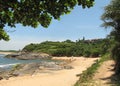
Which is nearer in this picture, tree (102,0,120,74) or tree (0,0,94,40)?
tree (0,0,94,40)

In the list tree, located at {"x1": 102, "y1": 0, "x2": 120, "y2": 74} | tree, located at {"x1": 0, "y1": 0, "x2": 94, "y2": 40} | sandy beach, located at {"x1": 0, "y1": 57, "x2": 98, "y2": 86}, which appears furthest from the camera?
sandy beach, located at {"x1": 0, "y1": 57, "x2": 98, "y2": 86}

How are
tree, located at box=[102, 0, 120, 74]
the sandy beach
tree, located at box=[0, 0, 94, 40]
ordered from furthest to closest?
1. the sandy beach
2. tree, located at box=[102, 0, 120, 74]
3. tree, located at box=[0, 0, 94, 40]

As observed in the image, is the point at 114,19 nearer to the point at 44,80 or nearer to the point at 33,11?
the point at 44,80

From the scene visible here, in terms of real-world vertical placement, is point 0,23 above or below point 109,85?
above

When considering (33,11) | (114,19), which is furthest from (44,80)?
(33,11)

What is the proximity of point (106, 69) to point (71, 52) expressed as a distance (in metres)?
98.5

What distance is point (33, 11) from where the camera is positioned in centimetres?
834

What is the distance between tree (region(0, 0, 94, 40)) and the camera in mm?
7941

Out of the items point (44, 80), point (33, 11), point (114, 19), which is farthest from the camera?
point (44, 80)

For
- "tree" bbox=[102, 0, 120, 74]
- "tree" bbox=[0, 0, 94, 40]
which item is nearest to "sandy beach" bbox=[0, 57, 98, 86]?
"tree" bbox=[102, 0, 120, 74]

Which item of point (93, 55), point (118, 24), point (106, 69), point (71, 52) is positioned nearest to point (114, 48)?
point (118, 24)

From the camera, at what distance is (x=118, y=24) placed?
28.6 metres

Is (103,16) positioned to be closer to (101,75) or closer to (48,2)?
(101,75)

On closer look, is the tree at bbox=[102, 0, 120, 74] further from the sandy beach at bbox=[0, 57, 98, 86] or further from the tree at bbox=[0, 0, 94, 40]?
the tree at bbox=[0, 0, 94, 40]
